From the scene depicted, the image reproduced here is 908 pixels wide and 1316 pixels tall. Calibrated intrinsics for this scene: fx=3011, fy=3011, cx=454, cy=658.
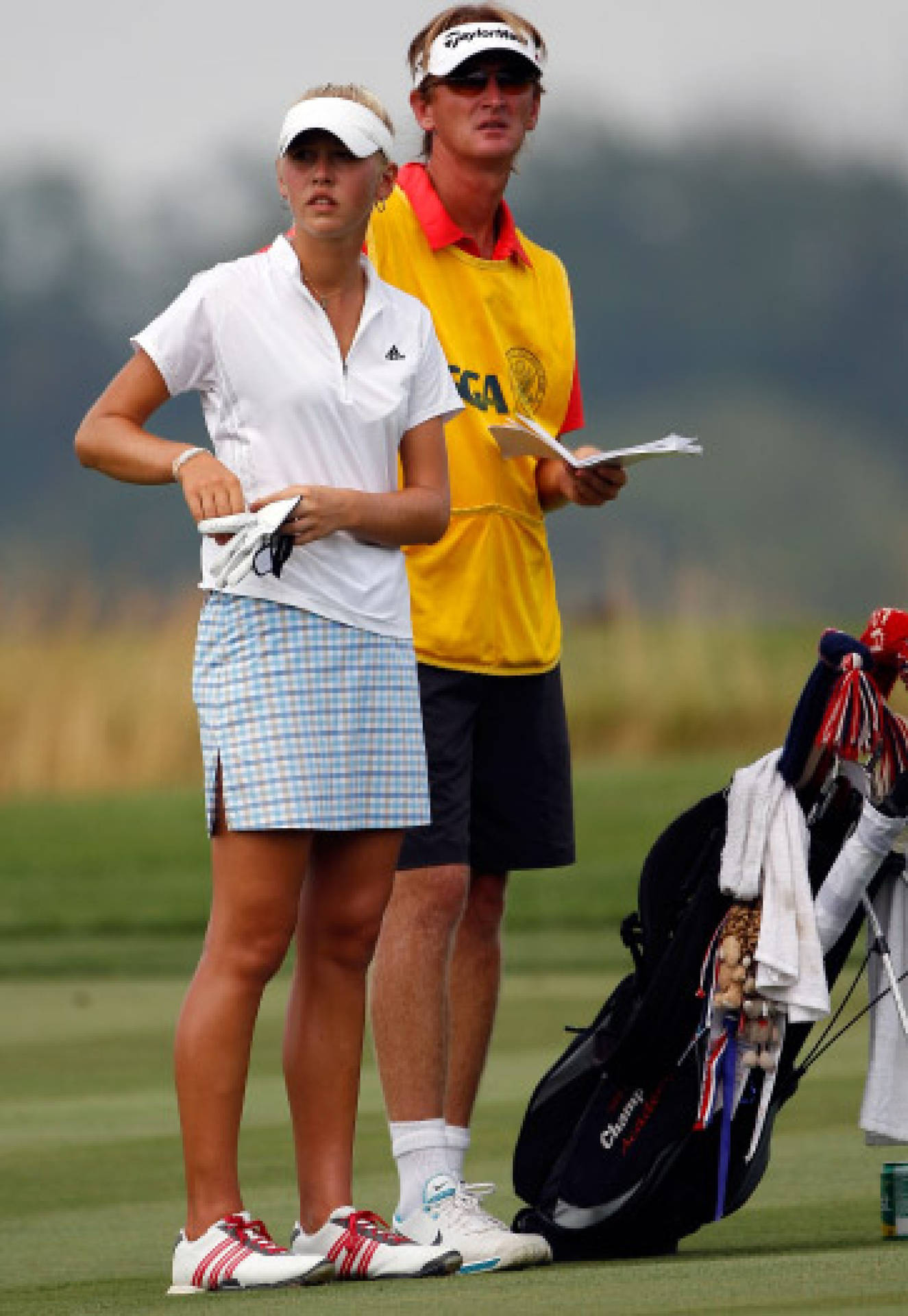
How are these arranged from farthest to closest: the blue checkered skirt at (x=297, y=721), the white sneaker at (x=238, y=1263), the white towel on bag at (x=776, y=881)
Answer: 1. the white towel on bag at (x=776, y=881)
2. the blue checkered skirt at (x=297, y=721)
3. the white sneaker at (x=238, y=1263)

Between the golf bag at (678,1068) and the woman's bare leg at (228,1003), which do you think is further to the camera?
the golf bag at (678,1068)

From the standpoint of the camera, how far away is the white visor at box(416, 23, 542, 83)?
217 inches

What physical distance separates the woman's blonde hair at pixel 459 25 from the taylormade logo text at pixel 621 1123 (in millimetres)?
1918

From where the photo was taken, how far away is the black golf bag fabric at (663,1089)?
501cm

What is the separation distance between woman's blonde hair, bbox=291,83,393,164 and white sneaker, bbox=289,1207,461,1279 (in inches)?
66.0

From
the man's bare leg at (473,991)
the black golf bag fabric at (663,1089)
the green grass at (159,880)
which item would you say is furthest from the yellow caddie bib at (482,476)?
the green grass at (159,880)

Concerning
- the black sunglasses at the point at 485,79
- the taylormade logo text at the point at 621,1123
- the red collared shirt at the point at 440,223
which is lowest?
the taylormade logo text at the point at 621,1123

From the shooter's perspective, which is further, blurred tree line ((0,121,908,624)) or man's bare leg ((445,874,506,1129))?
blurred tree line ((0,121,908,624))

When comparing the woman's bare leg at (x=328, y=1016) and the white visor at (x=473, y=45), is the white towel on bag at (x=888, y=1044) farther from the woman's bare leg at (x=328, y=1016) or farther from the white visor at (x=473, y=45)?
the white visor at (x=473, y=45)

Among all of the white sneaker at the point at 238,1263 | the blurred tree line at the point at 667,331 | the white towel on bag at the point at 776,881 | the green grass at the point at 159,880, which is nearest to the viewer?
the white sneaker at the point at 238,1263

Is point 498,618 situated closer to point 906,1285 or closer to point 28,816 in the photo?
point 906,1285

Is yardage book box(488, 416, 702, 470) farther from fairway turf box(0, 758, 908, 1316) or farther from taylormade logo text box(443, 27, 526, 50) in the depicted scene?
fairway turf box(0, 758, 908, 1316)

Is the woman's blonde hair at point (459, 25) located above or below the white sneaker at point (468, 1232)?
Result: above

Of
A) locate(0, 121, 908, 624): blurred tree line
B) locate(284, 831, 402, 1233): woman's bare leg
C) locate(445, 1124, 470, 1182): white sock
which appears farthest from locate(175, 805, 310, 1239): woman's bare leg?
locate(0, 121, 908, 624): blurred tree line
